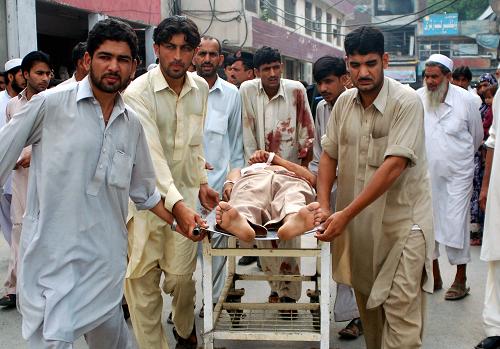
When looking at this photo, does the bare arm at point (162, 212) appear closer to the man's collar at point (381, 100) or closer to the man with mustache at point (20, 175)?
the man's collar at point (381, 100)

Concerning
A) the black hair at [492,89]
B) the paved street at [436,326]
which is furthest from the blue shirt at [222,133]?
the black hair at [492,89]

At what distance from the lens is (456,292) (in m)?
5.56

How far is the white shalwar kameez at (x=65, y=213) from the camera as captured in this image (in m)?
2.76

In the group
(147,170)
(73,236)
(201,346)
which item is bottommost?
(201,346)

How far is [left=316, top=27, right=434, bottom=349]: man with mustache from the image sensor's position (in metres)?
3.61

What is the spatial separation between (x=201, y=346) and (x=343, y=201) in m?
1.47

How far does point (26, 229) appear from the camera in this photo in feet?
9.33

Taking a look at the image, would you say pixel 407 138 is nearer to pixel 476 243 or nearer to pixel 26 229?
pixel 26 229

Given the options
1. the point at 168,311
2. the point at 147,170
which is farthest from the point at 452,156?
the point at 147,170

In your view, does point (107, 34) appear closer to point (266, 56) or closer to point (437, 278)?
point (266, 56)

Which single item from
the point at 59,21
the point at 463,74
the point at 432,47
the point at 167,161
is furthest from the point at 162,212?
the point at 432,47

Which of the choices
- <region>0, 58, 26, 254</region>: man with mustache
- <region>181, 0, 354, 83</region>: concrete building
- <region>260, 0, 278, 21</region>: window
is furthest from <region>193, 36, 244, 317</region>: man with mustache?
<region>260, 0, 278, 21</region>: window

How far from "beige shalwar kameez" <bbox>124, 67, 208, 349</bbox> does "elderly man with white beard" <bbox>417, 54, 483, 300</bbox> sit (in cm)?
248

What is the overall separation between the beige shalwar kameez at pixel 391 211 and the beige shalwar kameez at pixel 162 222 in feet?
3.17
